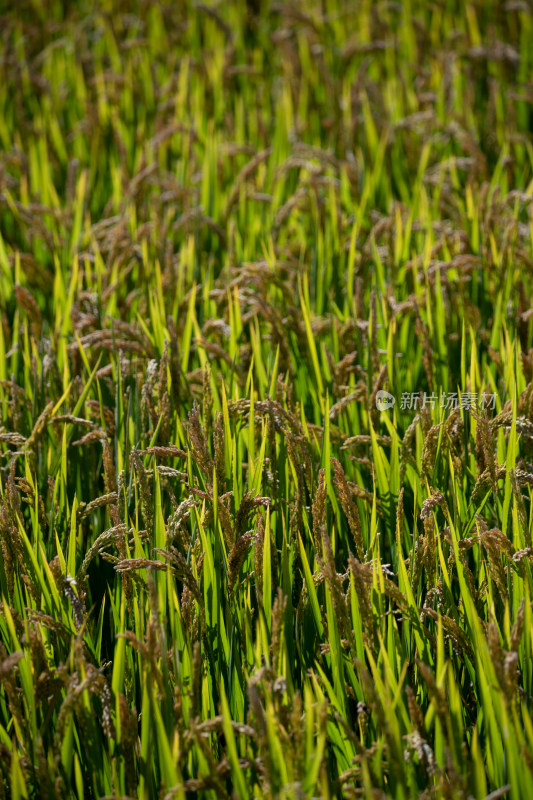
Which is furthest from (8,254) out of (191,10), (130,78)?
(191,10)

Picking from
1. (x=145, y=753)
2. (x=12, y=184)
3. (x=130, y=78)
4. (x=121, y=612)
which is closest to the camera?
(x=145, y=753)

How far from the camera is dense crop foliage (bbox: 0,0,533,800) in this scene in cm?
104

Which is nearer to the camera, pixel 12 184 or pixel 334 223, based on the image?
pixel 334 223

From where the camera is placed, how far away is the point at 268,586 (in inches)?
49.4

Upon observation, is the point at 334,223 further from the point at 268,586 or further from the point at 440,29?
the point at 440,29

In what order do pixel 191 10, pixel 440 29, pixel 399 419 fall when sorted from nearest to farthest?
pixel 399 419
pixel 440 29
pixel 191 10

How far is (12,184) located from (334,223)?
132 centimetres

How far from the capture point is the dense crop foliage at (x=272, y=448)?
1.04 meters

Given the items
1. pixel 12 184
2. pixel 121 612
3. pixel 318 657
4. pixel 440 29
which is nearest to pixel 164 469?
pixel 121 612

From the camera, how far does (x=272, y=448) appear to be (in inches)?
58.4

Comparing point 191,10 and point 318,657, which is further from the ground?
point 191,10

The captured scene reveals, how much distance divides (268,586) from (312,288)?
1.15 m

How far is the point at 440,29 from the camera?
3986mm

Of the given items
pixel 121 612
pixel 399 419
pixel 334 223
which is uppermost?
pixel 334 223
